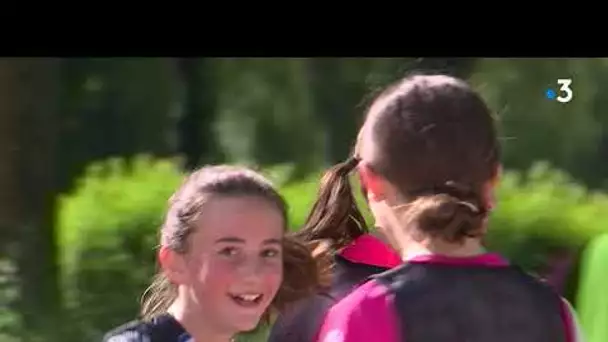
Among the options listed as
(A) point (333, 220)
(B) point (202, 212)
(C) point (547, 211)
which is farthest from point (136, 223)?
(C) point (547, 211)

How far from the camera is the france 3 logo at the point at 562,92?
223 centimetres

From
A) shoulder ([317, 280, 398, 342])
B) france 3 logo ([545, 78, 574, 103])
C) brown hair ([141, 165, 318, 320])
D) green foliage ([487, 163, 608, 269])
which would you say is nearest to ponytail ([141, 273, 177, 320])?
brown hair ([141, 165, 318, 320])

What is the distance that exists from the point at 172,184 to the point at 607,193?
0.81 m

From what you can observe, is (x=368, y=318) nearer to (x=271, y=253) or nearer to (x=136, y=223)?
(x=271, y=253)

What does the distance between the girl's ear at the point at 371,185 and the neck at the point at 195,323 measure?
1.07 feet

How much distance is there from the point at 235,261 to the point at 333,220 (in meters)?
0.18

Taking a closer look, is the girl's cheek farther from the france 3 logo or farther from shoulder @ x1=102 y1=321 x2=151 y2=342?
the france 3 logo

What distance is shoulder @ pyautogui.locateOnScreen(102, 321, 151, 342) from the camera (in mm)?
1938

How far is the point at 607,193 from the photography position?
7.34 ft

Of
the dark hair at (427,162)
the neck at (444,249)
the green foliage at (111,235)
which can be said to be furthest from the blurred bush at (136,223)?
the neck at (444,249)

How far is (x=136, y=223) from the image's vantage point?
2148 millimetres

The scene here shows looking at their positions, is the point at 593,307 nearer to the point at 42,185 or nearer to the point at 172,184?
the point at 172,184

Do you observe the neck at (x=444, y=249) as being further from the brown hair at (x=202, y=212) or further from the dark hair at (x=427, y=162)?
the brown hair at (x=202, y=212)
